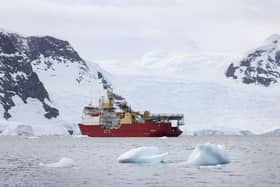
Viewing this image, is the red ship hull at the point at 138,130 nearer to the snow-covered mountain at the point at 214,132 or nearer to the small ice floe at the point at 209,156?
the snow-covered mountain at the point at 214,132

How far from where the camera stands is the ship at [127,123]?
354 ft

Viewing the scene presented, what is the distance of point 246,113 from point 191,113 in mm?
12948

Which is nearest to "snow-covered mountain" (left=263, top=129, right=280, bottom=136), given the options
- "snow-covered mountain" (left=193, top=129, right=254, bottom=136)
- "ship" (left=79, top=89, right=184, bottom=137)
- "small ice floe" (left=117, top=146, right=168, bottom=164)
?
"snow-covered mountain" (left=193, top=129, right=254, bottom=136)

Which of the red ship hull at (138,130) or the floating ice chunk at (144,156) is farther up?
the floating ice chunk at (144,156)

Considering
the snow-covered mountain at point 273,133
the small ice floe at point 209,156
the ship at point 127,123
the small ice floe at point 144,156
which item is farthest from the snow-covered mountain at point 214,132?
the small ice floe at point 209,156

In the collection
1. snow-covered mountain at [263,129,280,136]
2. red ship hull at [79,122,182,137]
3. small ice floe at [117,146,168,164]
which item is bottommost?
snow-covered mountain at [263,129,280,136]

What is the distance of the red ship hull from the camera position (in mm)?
107750

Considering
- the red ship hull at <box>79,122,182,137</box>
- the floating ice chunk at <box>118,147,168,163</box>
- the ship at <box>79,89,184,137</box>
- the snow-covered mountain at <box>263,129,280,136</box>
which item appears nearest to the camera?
the floating ice chunk at <box>118,147,168,163</box>

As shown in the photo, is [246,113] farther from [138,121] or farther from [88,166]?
[88,166]

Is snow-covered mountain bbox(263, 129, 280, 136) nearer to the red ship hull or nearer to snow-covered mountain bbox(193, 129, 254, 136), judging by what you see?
snow-covered mountain bbox(193, 129, 254, 136)

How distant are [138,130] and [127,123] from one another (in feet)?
6.74

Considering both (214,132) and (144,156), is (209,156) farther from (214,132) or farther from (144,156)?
(214,132)

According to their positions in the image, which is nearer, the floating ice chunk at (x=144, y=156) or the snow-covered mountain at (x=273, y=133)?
the floating ice chunk at (x=144, y=156)

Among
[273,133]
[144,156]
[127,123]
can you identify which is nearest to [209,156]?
[144,156]
